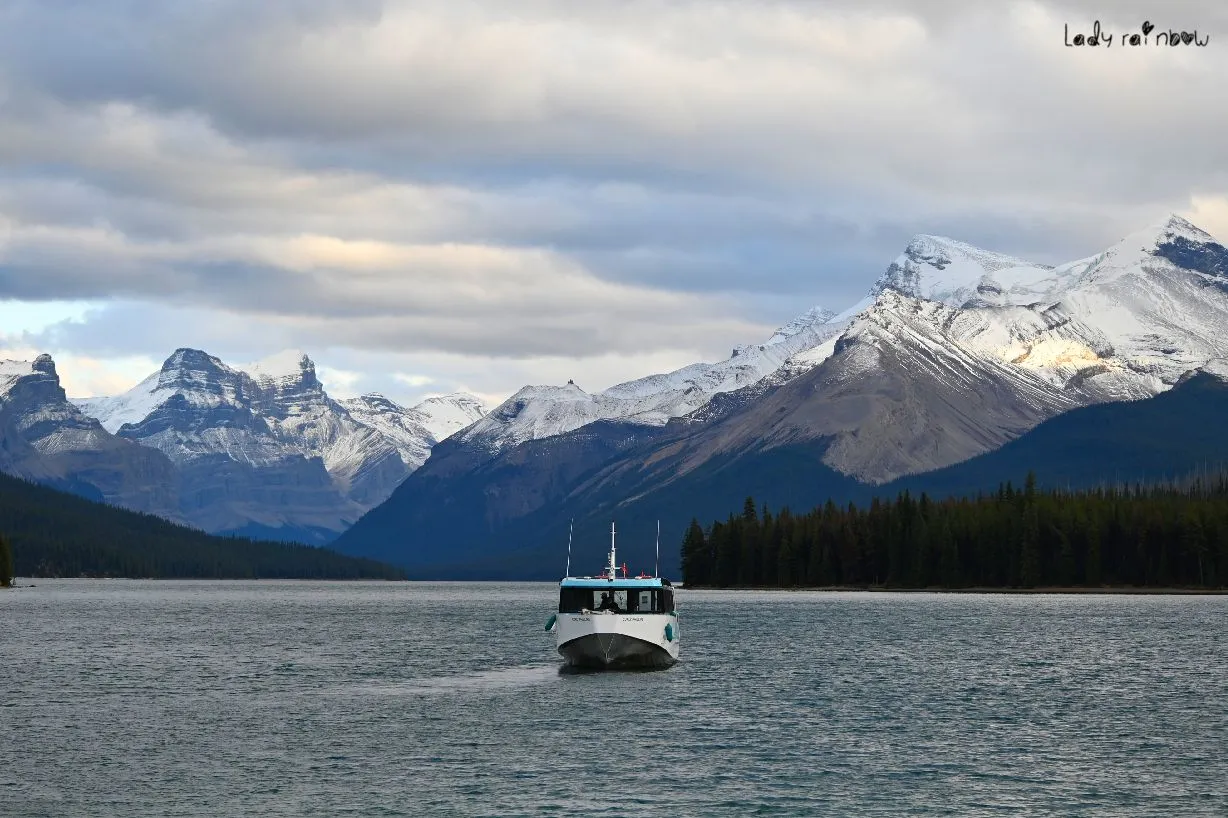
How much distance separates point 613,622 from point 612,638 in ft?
4.08

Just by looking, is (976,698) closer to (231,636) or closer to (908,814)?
(908,814)

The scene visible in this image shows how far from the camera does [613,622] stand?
135m

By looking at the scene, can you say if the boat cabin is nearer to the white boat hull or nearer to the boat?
the boat

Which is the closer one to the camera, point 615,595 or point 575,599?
point 575,599

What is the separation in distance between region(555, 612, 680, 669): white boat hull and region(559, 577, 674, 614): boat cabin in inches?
43.2

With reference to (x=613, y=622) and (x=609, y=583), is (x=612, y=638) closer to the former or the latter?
(x=613, y=622)

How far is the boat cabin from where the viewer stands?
134500 millimetres

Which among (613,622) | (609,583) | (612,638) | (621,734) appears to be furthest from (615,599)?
(621,734)

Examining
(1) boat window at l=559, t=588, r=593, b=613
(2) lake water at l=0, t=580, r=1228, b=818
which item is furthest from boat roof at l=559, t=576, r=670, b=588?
(2) lake water at l=0, t=580, r=1228, b=818

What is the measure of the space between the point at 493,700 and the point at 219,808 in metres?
43.9

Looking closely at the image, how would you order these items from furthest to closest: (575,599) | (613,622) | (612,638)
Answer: (575,599) < (612,638) < (613,622)

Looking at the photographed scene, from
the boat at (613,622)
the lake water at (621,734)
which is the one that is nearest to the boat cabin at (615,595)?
the boat at (613,622)

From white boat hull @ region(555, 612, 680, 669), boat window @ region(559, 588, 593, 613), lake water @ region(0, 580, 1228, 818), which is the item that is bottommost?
lake water @ region(0, 580, 1228, 818)

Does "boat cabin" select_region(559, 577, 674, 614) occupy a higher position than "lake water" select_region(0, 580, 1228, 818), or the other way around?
"boat cabin" select_region(559, 577, 674, 614)
